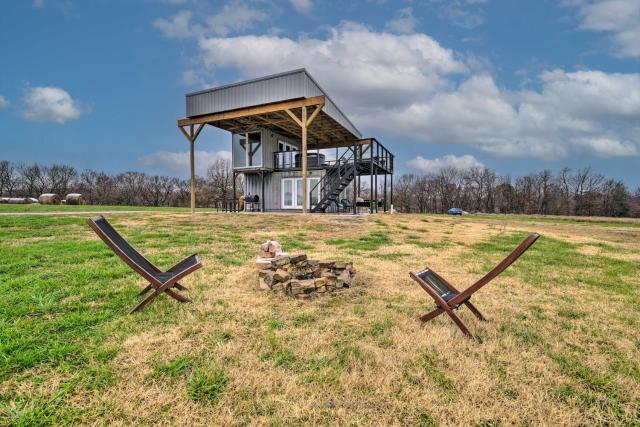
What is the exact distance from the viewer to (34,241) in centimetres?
715

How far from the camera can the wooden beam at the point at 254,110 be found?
471 inches

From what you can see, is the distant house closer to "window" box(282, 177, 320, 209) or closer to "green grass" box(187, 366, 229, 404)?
"window" box(282, 177, 320, 209)

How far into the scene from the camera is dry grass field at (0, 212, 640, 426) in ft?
6.36

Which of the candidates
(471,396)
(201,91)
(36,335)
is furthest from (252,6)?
(471,396)

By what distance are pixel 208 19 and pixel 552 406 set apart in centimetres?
1441

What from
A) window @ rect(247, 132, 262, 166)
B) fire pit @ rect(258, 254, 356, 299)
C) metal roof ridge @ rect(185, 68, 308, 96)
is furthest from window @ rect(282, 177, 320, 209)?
fire pit @ rect(258, 254, 356, 299)

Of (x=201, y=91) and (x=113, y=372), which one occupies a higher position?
(x=201, y=91)

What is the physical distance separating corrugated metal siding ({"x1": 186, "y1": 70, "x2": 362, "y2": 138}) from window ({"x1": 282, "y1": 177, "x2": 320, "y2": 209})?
146 inches

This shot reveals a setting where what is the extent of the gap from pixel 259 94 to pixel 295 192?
5.84m

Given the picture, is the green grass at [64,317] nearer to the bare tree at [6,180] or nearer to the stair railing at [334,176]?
the stair railing at [334,176]

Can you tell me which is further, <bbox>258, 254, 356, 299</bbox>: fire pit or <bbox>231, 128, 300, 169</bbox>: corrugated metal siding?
<bbox>231, 128, 300, 169</bbox>: corrugated metal siding

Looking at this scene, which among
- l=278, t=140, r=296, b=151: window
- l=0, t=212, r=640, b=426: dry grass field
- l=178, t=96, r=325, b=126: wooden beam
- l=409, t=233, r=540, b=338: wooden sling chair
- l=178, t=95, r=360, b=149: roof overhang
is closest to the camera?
l=0, t=212, r=640, b=426: dry grass field

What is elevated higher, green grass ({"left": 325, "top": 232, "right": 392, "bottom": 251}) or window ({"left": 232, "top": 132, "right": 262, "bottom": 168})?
window ({"left": 232, "top": 132, "right": 262, "bottom": 168})

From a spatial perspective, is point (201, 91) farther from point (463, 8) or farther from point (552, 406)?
point (552, 406)
